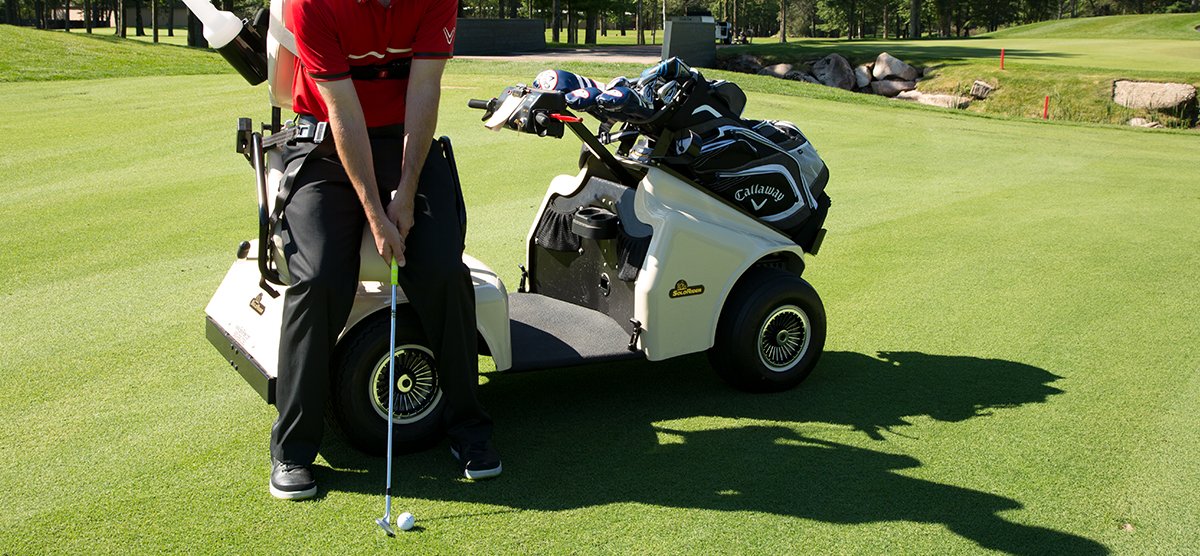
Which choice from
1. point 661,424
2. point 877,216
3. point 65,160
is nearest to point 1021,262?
point 877,216

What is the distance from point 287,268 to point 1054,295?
4947 mm

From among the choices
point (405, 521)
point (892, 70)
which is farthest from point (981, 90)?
point (405, 521)

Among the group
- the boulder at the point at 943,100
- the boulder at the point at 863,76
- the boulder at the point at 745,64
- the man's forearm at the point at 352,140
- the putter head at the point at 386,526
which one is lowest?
the putter head at the point at 386,526

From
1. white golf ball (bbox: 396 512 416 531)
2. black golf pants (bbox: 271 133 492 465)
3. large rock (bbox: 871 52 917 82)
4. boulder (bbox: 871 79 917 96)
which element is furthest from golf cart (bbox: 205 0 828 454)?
large rock (bbox: 871 52 917 82)

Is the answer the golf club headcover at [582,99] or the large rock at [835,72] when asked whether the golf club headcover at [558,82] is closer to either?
→ the golf club headcover at [582,99]

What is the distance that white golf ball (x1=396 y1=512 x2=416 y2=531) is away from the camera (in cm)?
294

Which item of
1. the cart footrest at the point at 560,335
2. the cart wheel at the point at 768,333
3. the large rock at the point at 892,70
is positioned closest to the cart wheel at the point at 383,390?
the cart footrest at the point at 560,335

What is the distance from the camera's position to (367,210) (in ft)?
10.3

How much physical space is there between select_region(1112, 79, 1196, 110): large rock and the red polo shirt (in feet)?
78.0

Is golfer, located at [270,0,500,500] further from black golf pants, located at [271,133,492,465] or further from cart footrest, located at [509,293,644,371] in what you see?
cart footrest, located at [509,293,644,371]

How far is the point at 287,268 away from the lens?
3297mm

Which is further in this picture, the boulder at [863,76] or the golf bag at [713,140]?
the boulder at [863,76]

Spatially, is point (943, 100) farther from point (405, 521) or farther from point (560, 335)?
point (405, 521)

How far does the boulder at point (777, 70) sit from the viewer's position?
3138 centimetres
